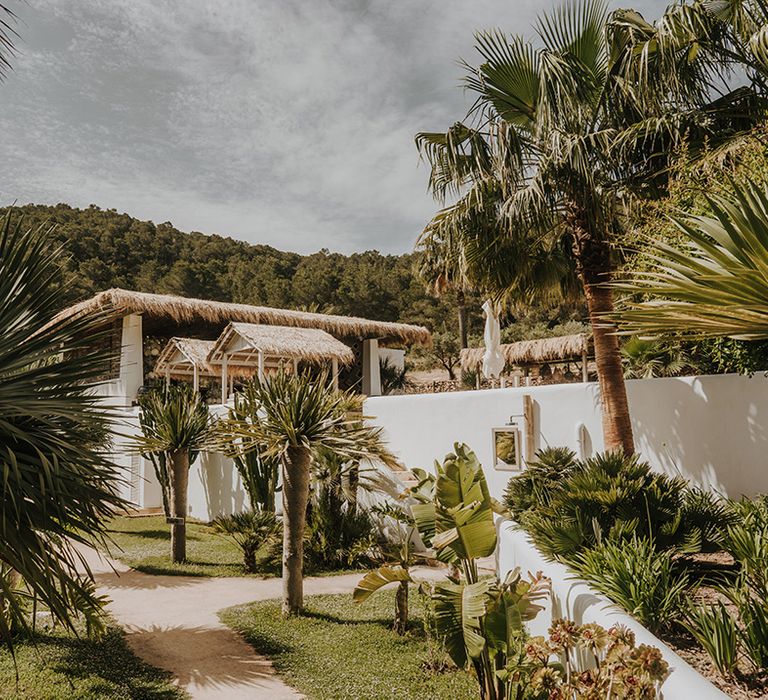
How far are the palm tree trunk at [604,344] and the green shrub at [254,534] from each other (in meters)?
6.91

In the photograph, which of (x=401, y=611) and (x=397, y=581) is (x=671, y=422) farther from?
(x=401, y=611)

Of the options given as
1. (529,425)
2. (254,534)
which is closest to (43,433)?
(254,534)

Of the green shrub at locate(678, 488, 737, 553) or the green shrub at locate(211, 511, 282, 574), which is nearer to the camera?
the green shrub at locate(678, 488, 737, 553)

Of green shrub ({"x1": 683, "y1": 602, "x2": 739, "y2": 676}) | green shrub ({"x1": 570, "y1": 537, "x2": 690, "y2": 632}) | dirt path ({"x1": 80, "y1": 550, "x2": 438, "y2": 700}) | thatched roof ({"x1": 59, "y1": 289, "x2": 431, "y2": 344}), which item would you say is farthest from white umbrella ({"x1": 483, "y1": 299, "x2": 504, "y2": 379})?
thatched roof ({"x1": 59, "y1": 289, "x2": 431, "y2": 344})

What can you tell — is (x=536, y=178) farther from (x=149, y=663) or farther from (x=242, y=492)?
(x=242, y=492)

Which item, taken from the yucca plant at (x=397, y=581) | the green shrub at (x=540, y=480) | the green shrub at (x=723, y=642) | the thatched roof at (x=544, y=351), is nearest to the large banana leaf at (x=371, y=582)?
the yucca plant at (x=397, y=581)

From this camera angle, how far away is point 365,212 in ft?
71.3

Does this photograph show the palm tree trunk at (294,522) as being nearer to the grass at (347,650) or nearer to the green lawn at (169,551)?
the grass at (347,650)

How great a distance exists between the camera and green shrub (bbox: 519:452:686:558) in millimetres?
5399

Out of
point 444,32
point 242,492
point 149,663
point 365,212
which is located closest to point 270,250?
point 365,212

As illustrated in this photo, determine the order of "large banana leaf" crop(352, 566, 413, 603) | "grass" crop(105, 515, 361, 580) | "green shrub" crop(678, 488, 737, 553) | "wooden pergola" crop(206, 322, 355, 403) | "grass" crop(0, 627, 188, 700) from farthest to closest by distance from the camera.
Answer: "wooden pergola" crop(206, 322, 355, 403)
"grass" crop(105, 515, 361, 580)
"large banana leaf" crop(352, 566, 413, 603)
"grass" crop(0, 627, 188, 700)
"green shrub" crop(678, 488, 737, 553)

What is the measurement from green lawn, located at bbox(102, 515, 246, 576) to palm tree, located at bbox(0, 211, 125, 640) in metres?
6.62

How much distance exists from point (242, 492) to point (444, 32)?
12.1 metres

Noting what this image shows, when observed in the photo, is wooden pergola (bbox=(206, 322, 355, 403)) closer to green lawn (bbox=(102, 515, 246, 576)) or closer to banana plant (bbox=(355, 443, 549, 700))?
green lawn (bbox=(102, 515, 246, 576))
